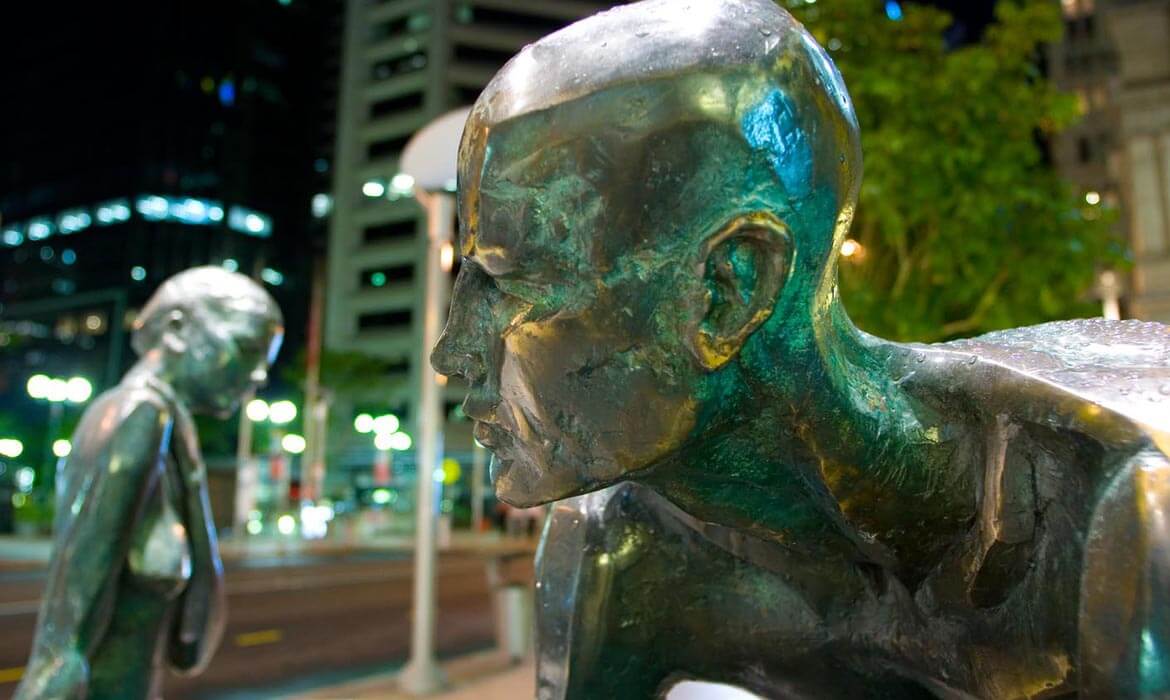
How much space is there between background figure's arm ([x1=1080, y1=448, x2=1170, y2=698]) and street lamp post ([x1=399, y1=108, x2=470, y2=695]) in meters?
5.51

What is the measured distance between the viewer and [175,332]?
245cm

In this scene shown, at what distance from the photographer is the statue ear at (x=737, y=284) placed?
25.8 inches

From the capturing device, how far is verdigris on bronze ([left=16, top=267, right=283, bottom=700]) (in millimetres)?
1989

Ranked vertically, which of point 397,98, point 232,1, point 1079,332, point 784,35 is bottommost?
point 1079,332

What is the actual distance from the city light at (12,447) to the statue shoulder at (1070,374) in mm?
40111

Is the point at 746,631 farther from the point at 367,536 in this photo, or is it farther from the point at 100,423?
the point at 367,536

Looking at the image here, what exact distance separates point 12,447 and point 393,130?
23.8 meters

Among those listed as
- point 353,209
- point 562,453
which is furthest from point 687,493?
point 353,209

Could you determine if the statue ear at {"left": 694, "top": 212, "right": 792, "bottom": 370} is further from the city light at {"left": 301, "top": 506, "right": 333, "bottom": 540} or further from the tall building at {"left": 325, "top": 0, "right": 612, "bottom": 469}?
the tall building at {"left": 325, "top": 0, "right": 612, "bottom": 469}

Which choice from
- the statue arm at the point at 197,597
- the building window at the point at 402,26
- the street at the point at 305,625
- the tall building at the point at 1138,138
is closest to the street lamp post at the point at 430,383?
the street at the point at 305,625

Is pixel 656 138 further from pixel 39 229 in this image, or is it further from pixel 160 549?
pixel 39 229

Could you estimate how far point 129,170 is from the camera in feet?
146

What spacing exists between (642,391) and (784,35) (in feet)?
1.02

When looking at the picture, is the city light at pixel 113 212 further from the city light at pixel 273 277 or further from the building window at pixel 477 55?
the building window at pixel 477 55
